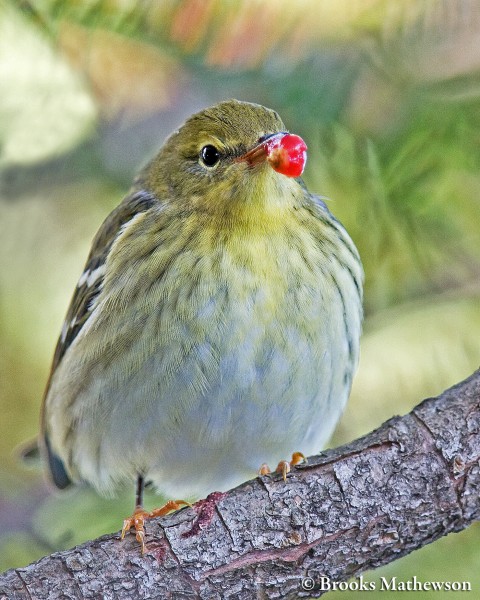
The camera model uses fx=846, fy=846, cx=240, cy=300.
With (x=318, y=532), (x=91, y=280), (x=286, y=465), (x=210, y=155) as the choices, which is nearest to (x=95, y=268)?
(x=91, y=280)

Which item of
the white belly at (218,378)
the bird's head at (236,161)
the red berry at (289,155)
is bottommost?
the white belly at (218,378)

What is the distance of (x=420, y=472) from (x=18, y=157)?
153 centimetres

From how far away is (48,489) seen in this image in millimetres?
3252

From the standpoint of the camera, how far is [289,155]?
2279 millimetres

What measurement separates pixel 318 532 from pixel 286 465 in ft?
0.76

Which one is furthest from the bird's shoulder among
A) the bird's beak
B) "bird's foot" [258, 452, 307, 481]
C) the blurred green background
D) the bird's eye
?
"bird's foot" [258, 452, 307, 481]

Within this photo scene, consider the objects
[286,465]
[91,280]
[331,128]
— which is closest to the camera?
[286,465]

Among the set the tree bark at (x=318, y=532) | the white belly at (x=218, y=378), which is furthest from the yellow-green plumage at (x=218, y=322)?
the tree bark at (x=318, y=532)

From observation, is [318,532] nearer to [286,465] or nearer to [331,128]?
[286,465]

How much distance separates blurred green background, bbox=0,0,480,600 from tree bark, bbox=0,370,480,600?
344 mm

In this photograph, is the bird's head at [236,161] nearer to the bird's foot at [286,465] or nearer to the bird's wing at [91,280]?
the bird's wing at [91,280]

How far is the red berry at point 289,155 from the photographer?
227cm

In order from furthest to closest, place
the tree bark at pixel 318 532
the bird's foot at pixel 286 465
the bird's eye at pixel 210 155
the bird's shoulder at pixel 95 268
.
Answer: the bird's shoulder at pixel 95 268, the bird's eye at pixel 210 155, the bird's foot at pixel 286 465, the tree bark at pixel 318 532

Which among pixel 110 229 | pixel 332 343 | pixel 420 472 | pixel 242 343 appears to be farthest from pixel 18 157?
pixel 420 472
